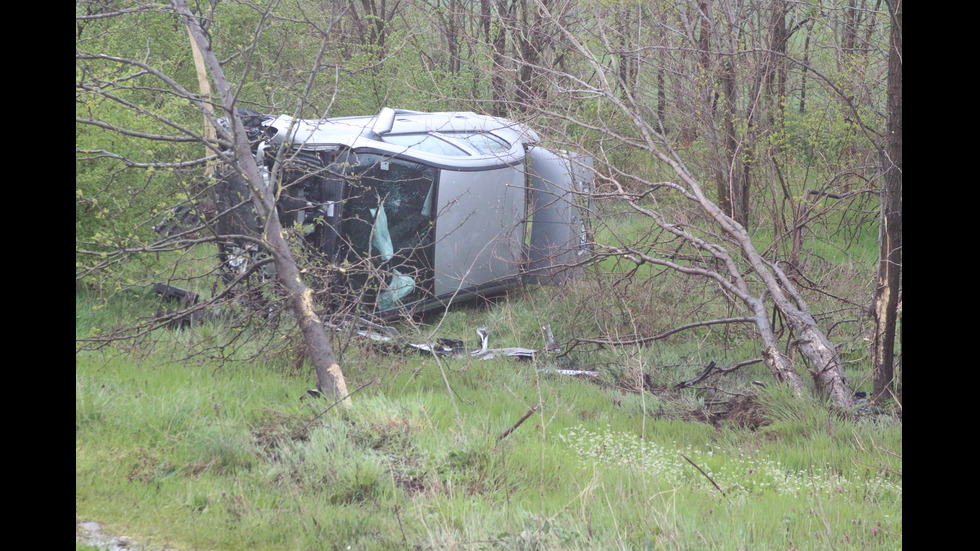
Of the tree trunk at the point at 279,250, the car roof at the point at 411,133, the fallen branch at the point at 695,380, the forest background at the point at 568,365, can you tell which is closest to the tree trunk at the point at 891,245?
the forest background at the point at 568,365

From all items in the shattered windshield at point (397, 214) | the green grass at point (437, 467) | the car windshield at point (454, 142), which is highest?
the car windshield at point (454, 142)

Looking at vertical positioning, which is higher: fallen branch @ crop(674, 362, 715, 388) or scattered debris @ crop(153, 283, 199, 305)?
scattered debris @ crop(153, 283, 199, 305)

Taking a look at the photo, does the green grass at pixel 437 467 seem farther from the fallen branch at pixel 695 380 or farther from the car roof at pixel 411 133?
the car roof at pixel 411 133

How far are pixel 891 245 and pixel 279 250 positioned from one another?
4.81 meters

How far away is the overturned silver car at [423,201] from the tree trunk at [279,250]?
1.10 m

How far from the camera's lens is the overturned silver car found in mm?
7672

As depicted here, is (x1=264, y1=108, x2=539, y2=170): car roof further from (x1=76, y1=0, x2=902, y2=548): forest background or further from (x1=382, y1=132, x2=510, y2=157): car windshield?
(x1=76, y1=0, x2=902, y2=548): forest background

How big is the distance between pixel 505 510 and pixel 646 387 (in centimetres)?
385

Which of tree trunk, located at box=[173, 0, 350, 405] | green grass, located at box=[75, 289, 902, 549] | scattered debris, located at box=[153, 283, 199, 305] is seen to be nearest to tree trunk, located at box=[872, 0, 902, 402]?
green grass, located at box=[75, 289, 902, 549]

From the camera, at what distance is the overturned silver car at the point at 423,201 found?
25.2ft

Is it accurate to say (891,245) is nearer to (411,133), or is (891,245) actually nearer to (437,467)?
(437,467)

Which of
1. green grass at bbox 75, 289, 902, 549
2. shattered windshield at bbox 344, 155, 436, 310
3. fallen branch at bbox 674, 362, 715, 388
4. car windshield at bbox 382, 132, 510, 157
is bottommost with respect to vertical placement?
fallen branch at bbox 674, 362, 715, 388

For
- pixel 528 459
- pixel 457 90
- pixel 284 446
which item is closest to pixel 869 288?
pixel 528 459

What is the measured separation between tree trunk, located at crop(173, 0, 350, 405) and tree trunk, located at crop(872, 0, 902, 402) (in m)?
4.29
